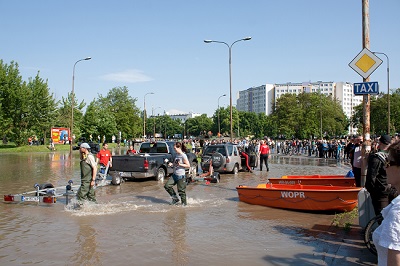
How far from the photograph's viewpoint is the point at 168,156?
1733 cm

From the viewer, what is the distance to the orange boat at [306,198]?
370 inches

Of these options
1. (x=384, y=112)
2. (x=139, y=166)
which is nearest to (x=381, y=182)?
(x=139, y=166)

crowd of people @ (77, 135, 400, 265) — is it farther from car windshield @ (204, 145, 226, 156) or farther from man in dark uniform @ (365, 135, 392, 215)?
car windshield @ (204, 145, 226, 156)

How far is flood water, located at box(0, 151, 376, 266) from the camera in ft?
20.4

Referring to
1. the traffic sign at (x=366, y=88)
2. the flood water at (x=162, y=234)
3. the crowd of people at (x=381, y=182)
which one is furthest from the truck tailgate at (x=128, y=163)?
the traffic sign at (x=366, y=88)

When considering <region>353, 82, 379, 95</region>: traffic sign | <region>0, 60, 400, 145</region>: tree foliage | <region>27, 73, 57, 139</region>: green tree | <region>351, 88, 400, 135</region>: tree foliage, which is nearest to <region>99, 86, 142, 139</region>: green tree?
<region>0, 60, 400, 145</region>: tree foliage

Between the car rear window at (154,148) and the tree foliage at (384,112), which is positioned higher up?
the tree foliage at (384,112)

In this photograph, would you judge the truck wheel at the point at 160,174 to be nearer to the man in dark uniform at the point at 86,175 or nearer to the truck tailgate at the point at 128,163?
the truck tailgate at the point at 128,163

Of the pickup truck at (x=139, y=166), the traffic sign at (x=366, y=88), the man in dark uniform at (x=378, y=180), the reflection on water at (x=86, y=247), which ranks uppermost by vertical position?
the traffic sign at (x=366, y=88)

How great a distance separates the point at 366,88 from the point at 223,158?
1084 centimetres

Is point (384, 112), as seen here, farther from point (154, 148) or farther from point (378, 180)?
point (378, 180)

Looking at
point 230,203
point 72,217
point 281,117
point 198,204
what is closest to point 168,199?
point 198,204

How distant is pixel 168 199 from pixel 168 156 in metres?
5.44

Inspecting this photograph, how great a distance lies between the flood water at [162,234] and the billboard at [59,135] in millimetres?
48437
